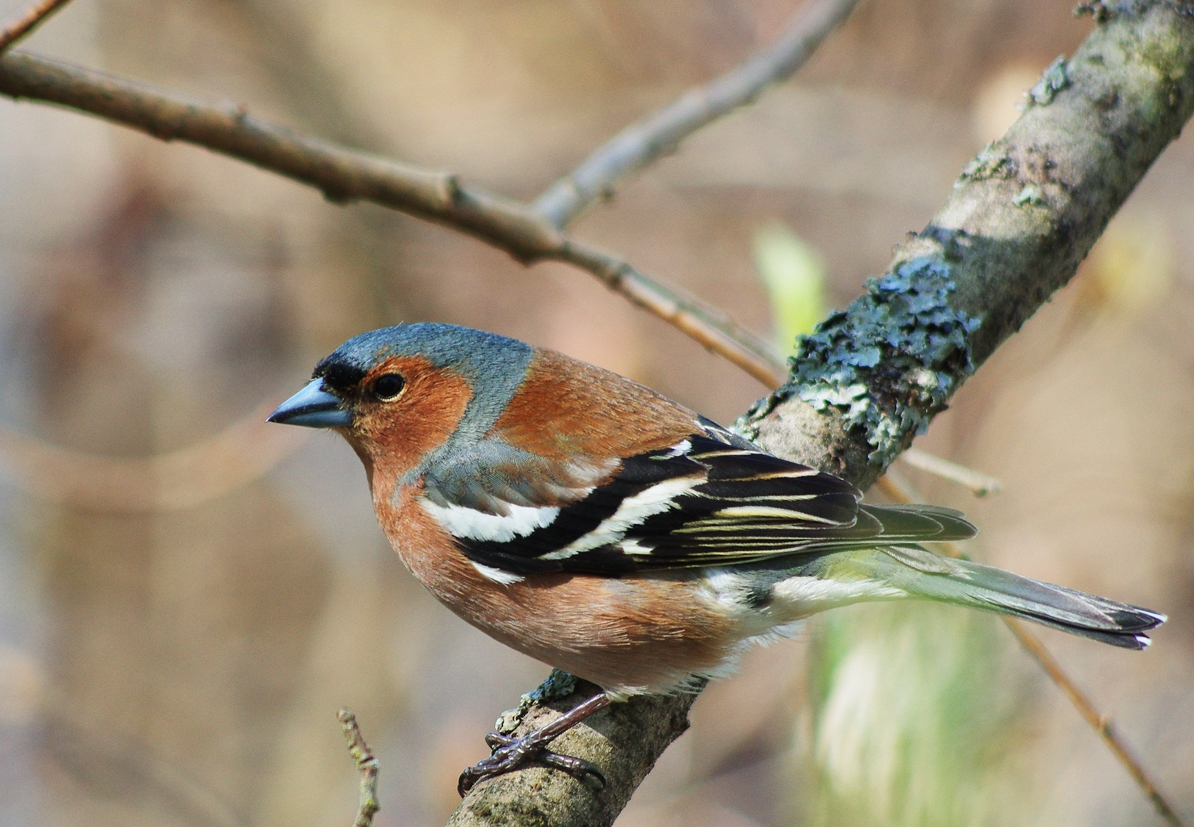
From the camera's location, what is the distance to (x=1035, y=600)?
2.37 meters

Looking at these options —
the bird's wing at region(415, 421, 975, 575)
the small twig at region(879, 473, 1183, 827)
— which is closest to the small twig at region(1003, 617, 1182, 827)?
the small twig at region(879, 473, 1183, 827)

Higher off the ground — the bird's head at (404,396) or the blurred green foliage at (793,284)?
the blurred green foliage at (793,284)

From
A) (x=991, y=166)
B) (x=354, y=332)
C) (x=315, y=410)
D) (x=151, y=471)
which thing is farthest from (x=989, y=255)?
(x=354, y=332)

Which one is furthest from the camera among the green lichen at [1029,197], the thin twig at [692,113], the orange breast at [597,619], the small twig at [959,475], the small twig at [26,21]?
the thin twig at [692,113]

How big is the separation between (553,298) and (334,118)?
2049mm

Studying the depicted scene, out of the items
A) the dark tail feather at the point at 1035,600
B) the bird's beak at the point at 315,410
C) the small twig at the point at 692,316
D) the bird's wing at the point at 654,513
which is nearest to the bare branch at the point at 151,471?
the bird's beak at the point at 315,410

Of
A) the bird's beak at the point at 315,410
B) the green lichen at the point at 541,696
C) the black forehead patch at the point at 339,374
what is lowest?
the green lichen at the point at 541,696

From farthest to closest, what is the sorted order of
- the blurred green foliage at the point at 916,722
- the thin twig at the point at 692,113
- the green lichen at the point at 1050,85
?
the thin twig at the point at 692,113
the green lichen at the point at 1050,85
the blurred green foliage at the point at 916,722

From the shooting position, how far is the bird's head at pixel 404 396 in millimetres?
2990

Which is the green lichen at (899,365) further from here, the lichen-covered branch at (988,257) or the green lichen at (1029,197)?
the green lichen at (1029,197)

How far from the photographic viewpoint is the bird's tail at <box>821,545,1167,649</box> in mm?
2314

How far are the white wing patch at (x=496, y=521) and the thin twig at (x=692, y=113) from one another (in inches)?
48.7

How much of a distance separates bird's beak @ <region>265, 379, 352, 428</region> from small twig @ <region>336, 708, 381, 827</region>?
4.56ft

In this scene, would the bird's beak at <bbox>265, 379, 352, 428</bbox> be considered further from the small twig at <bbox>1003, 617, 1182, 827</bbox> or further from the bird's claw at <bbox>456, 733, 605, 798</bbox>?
the small twig at <bbox>1003, 617, 1182, 827</bbox>
